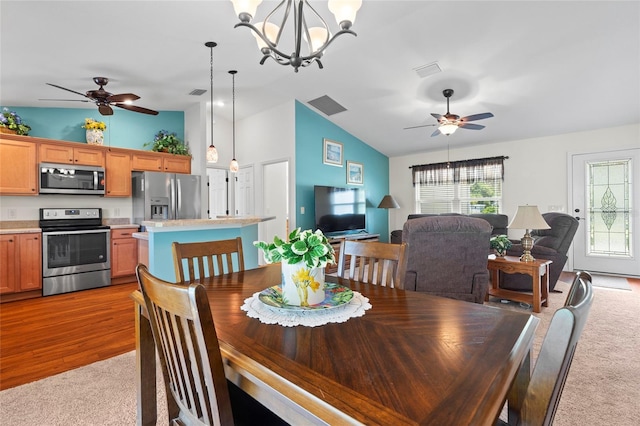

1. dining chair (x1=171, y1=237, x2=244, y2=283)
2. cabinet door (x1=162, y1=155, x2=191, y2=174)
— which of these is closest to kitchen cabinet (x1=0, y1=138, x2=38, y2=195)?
cabinet door (x1=162, y1=155, x2=191, y2=174)

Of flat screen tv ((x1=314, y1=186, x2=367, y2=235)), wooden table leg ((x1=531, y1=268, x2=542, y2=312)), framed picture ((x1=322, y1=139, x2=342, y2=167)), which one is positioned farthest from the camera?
framed picture ((x1=322, y1=139, x2=342, y2=167))

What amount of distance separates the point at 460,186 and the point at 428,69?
3215 millimetres

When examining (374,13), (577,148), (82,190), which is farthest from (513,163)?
(82,190)

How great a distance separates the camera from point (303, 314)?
44.1 inches

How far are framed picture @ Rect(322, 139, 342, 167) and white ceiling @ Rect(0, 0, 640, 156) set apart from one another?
73cm

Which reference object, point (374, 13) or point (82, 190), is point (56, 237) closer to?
point (82, 190)

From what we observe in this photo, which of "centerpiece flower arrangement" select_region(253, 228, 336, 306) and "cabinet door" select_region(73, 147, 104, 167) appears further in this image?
"cabinet door" select_region(73, 147, 104, 167)

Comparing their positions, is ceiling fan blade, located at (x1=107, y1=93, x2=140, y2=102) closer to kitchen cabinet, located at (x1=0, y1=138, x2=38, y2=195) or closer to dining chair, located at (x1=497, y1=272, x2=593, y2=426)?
kitchen cabinet, located at (x1=0, y1=138, x2=38, y2=195)

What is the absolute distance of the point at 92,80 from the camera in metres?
3.75

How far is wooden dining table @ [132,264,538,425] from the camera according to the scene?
64cm

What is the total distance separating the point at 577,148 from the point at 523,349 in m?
5.91

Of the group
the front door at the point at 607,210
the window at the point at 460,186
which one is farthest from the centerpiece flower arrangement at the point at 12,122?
the front door at the point at 607,210

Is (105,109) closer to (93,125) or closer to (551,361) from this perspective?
(93,125)

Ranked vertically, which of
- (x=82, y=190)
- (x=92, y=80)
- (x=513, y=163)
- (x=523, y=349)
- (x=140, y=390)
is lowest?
(x=140, y=390)
